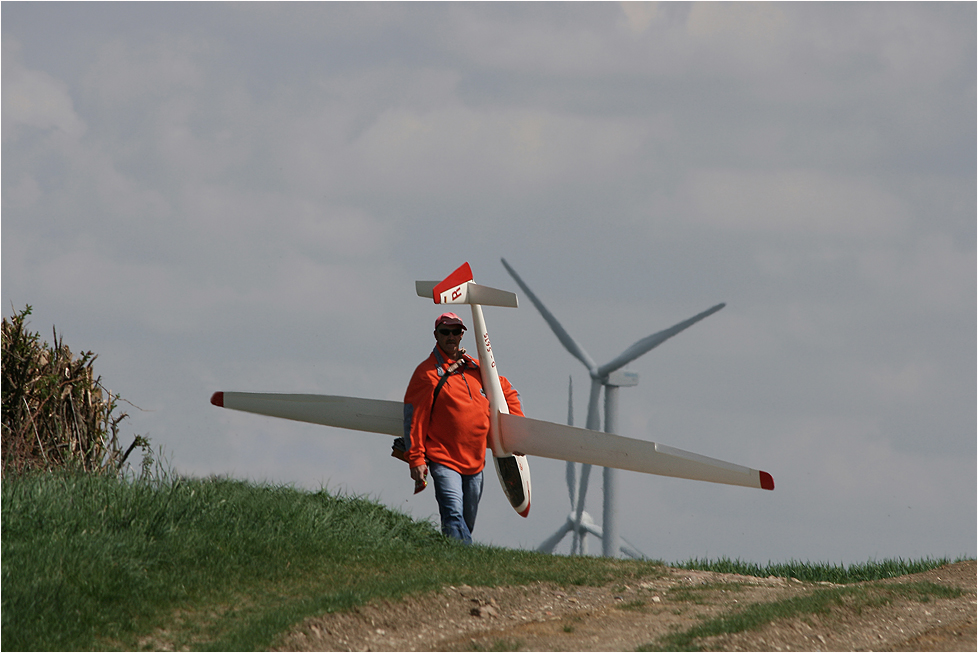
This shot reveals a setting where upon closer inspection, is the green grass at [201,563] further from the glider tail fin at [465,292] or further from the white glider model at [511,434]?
the glider tail fin at [465,292]

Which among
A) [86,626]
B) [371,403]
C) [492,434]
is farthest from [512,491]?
[86,626]

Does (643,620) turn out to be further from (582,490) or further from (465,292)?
(582,490)

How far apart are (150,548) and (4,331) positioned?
5.55 metres

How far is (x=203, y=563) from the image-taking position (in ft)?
31.6

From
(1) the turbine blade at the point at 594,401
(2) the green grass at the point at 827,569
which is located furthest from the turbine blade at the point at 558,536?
(2) the green grass at the point at 827,569

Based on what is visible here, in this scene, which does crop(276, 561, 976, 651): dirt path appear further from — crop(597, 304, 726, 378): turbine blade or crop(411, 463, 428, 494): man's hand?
crop(597, 304, 726, 378): turbine blade

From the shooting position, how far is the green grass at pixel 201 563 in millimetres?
8414

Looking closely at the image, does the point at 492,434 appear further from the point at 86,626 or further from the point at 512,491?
the point at 86,626

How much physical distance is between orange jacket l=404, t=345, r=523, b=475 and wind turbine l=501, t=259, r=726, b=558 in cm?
1051

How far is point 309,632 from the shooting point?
27.6 ft

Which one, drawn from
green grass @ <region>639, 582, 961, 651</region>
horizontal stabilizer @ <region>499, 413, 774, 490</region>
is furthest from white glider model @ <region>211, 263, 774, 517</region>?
green grass @ <region>639, 582, 961, 651</region>

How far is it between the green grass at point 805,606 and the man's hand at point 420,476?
397cm

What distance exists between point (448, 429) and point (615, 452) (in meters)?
→ 1.91

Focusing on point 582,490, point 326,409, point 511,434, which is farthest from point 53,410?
point 582,490
